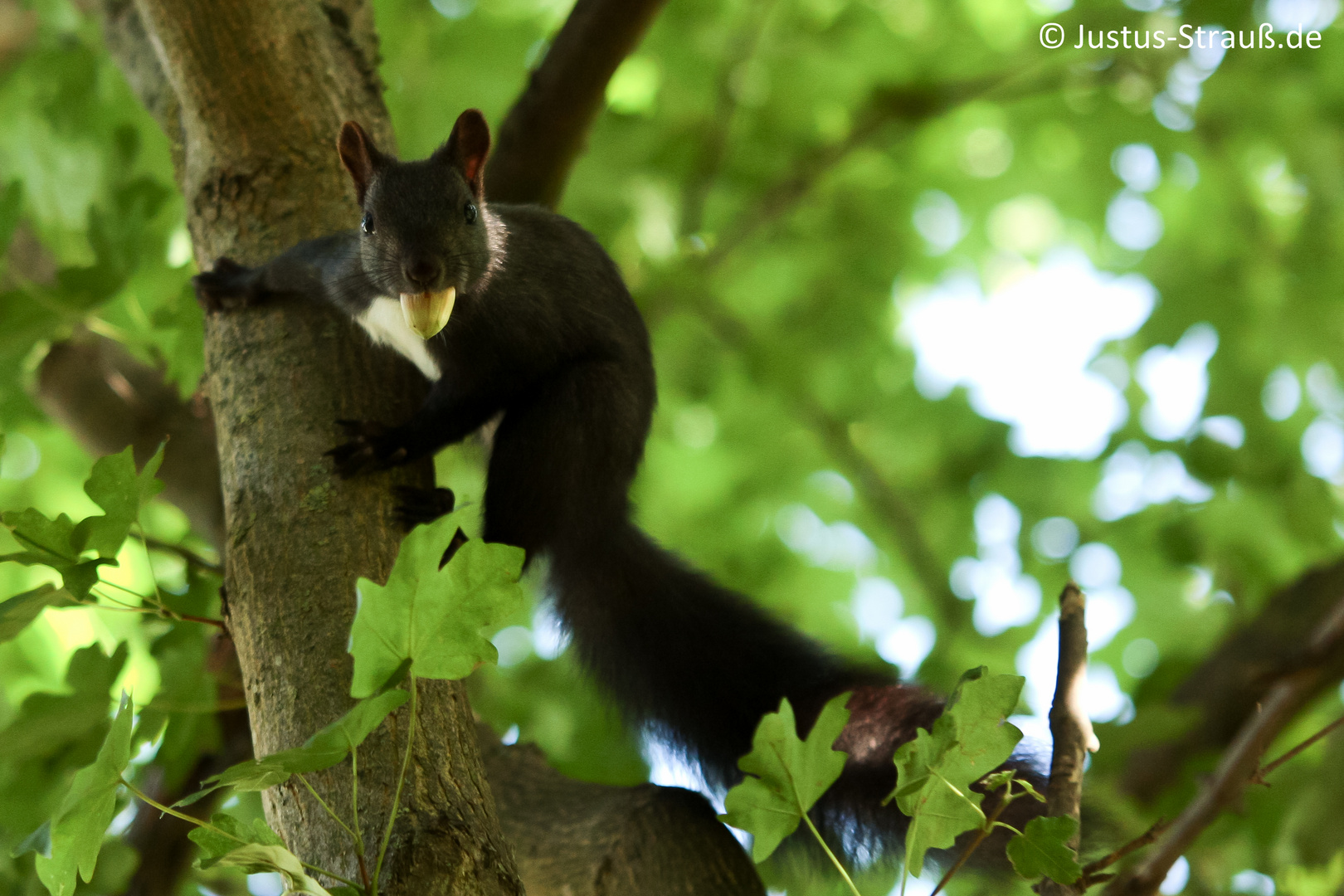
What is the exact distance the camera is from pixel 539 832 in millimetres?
2086

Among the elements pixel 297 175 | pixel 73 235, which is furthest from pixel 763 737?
pixel 73 235

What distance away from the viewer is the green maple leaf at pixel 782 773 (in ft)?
4.14

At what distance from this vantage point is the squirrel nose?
72.5 inches

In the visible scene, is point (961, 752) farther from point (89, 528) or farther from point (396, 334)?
point (396, 334)

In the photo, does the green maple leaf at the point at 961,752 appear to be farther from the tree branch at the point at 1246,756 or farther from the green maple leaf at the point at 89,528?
the green maple leaf at the point at 89,528

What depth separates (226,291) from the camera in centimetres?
195

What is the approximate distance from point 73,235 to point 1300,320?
158 inches

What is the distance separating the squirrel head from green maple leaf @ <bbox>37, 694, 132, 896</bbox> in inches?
33.6

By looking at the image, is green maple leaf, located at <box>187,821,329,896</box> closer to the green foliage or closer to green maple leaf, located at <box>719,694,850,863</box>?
green maple leaf, located at <box>719,694,850,863</box>

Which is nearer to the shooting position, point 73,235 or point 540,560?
point 540,560

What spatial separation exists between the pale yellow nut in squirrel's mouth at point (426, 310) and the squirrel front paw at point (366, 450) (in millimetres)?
179

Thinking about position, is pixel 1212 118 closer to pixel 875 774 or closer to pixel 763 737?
pixel 875 774

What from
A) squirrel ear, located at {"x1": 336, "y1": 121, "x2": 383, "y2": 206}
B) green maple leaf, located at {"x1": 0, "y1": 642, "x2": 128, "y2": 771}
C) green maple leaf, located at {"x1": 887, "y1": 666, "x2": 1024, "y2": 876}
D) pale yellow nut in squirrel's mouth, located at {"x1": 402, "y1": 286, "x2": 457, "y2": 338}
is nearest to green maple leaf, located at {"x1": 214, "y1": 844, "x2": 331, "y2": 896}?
green maple leaf, located at {"x1": 887, "y1": 666, "x2": 1024, "y2": 876}

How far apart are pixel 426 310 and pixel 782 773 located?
100cm
